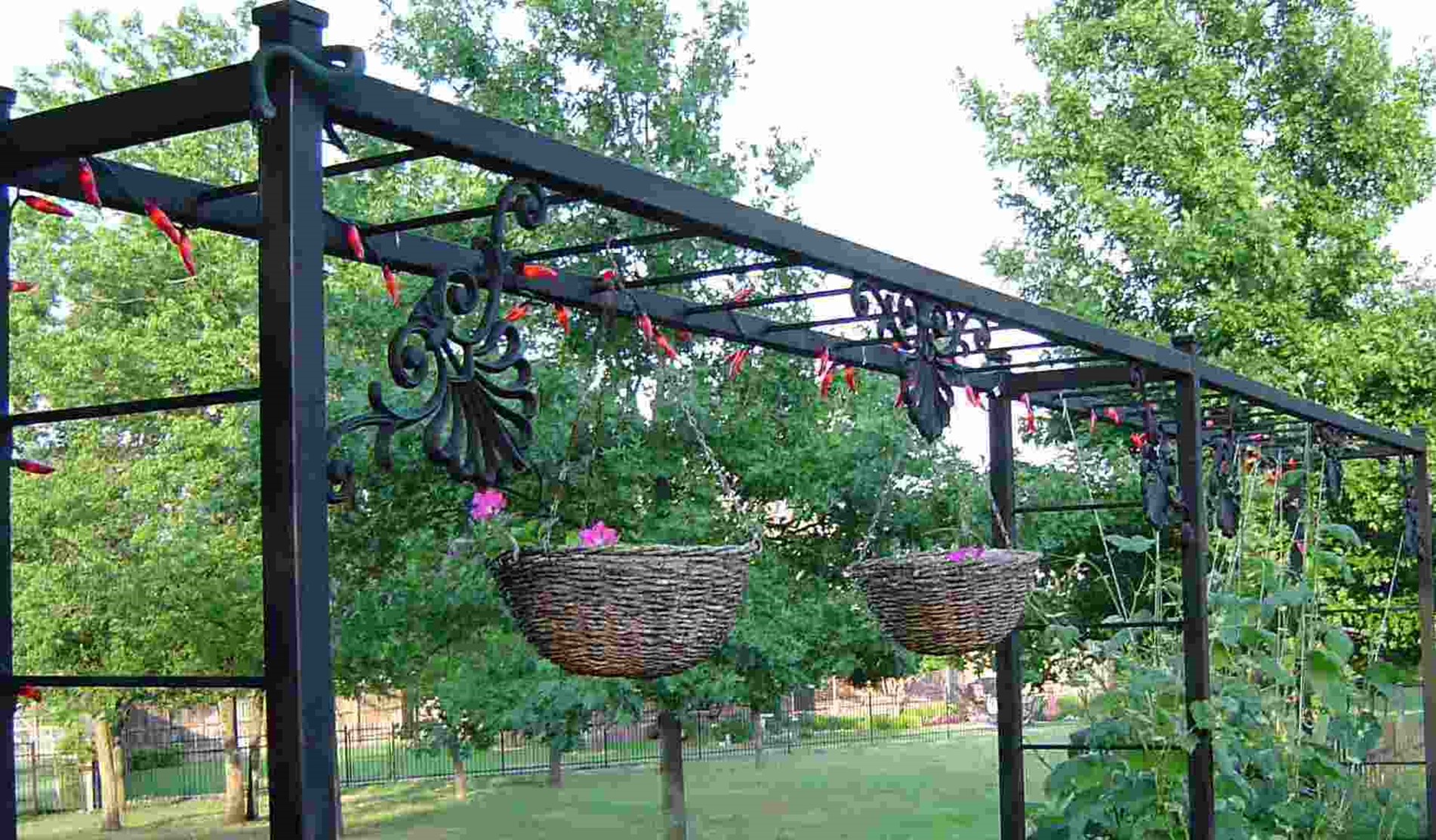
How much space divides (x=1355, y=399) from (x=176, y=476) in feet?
29.2

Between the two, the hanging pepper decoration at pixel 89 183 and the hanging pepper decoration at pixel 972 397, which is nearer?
the hanging pepper decoration at pixel 89 183

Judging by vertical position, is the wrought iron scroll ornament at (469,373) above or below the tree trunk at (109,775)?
above

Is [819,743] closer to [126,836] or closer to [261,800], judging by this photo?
[261,800]

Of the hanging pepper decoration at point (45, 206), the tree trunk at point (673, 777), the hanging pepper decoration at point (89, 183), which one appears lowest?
the tree trunk at point (673, 777)

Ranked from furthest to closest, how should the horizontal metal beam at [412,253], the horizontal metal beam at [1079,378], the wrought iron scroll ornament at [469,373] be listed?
1. the horizontal metal beam at [1079,378]
2. the horizontal metal beam at [412,253]
3. the wrought iron scroll ornament at [469,373]

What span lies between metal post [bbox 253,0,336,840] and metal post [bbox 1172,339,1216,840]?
3.28 m

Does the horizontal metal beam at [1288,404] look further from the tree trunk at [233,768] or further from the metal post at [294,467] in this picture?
the tree trunk at [233,768]

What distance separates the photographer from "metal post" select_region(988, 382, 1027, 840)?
191 inches

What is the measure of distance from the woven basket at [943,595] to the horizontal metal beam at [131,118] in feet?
7.35

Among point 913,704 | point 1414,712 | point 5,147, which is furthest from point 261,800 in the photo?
point 5,147

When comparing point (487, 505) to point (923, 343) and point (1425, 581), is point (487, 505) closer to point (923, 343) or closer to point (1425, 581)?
point (923, 343)

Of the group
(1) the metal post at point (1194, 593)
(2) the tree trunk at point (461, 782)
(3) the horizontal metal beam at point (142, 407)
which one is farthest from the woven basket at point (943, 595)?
(2) the tree trunk at point (461, 782)

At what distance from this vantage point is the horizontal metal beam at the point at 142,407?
1.69m

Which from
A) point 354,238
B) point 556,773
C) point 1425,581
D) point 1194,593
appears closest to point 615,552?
point 354,238
